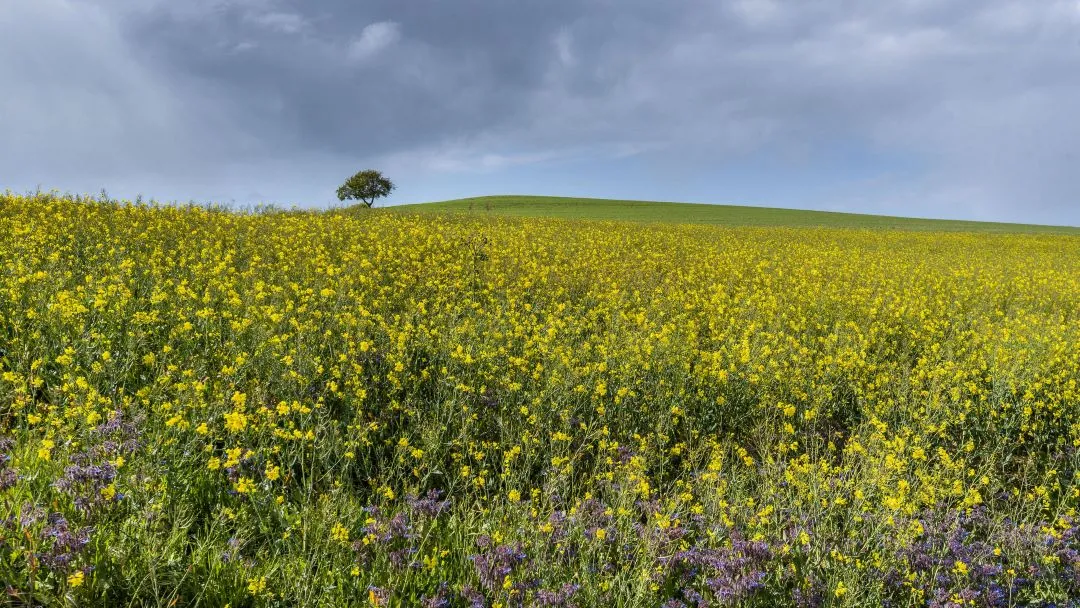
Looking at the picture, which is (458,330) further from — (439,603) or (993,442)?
(993,442)

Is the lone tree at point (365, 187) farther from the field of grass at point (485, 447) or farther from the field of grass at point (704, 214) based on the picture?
the field of grass at point (485, 447)

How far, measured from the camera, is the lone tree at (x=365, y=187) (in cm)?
5919

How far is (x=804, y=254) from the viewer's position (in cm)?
1912

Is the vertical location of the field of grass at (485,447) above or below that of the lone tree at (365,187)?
below

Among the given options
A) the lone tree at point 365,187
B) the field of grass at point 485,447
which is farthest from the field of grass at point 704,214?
the field of grass at point 485,447

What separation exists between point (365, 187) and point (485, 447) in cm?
5928

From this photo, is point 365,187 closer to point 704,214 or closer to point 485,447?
point 704,214

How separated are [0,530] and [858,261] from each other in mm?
19873

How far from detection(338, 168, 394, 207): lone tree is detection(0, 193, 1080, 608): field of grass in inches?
2031

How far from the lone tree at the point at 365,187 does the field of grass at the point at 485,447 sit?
2031 inches

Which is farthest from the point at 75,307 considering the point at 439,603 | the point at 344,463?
the point at 439,603

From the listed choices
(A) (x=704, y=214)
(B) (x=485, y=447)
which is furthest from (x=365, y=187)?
(B) (x=485, y=447)

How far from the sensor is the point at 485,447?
4406mm

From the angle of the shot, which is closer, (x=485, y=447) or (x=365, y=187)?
(x=485, y=447)
